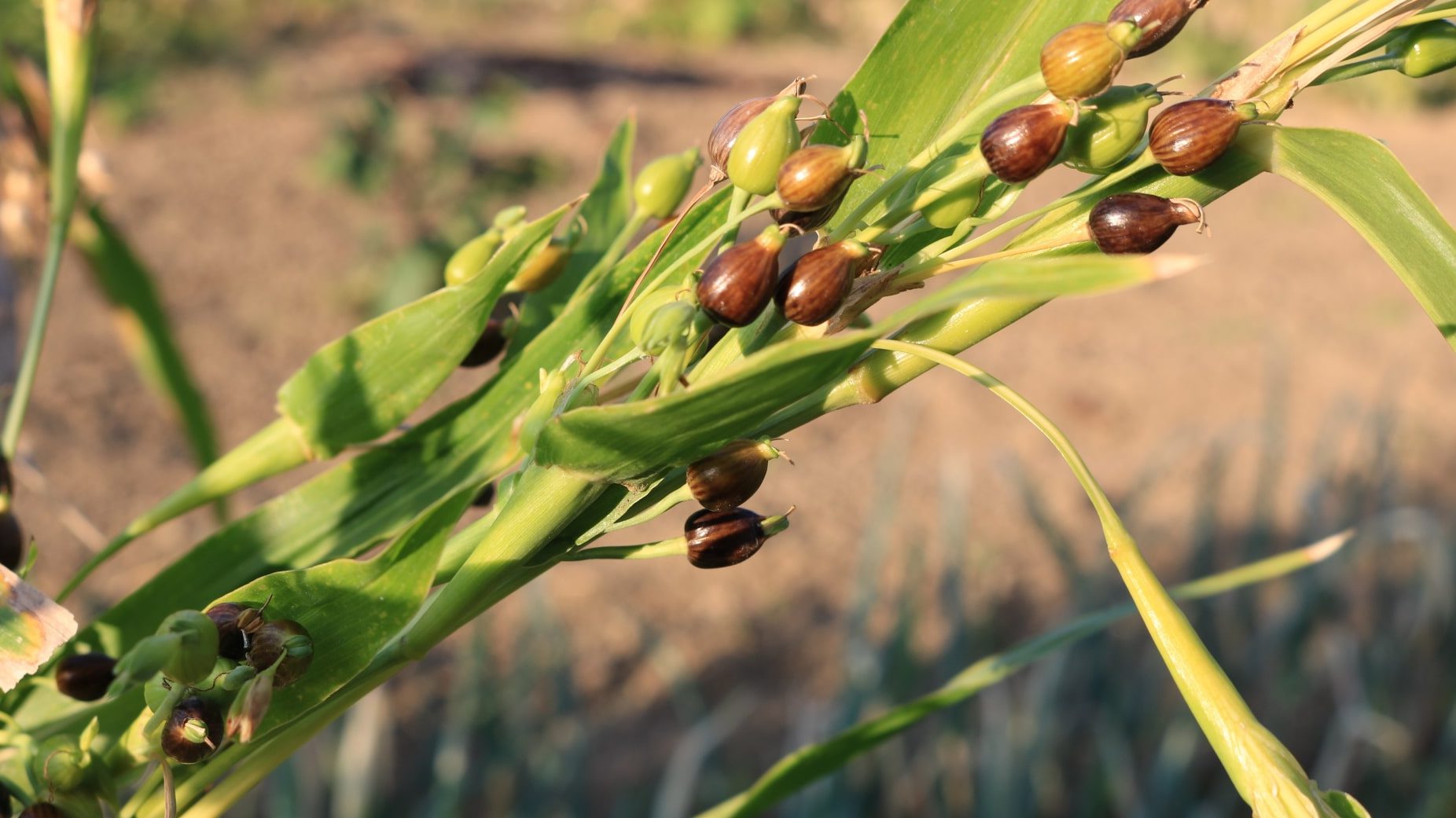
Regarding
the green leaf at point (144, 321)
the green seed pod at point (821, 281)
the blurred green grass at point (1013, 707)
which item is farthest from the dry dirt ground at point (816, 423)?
the green seed pod at point (821, 281)

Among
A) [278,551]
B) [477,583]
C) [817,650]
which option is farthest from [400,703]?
[477,583]

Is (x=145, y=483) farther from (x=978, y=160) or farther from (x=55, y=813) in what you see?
(x=978, y=160)

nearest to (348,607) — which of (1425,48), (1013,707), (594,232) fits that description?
(594,232)

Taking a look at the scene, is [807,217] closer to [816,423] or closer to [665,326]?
[665,326]

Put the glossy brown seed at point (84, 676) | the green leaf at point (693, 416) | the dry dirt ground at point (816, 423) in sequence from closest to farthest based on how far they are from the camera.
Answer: the green leaf at point (693, 416) → the glossy brown seed at point (84, 676) → the dry dirt ground at point (816, 423)

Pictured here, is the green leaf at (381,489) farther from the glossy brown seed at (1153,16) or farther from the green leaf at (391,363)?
the glossy brown seed at (1153,16)
